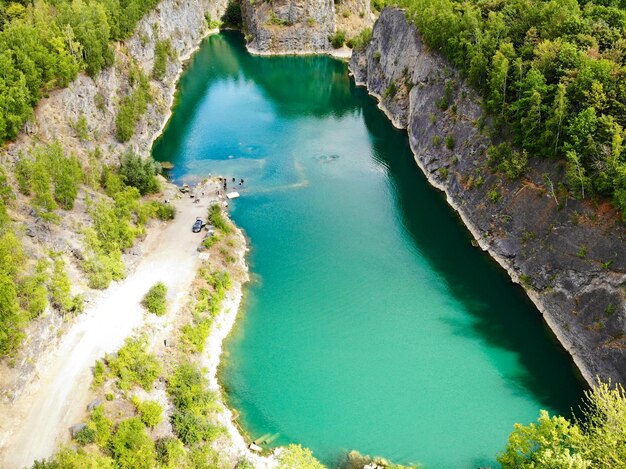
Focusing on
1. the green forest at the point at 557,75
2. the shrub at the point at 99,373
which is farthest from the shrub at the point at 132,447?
the green forest at the point at 557,75

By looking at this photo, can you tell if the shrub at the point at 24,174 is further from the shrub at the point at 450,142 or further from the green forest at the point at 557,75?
the green forest at the point at 557,75

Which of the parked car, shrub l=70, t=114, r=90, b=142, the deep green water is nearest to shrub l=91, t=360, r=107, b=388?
the deep green water

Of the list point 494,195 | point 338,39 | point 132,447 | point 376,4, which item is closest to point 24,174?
point 132,447

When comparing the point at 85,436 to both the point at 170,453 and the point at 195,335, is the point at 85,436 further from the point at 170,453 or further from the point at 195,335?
the point at 195,335

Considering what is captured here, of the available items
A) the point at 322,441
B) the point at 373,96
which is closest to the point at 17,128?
the point at 322,441

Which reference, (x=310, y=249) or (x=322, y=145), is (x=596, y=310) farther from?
(x=322, y=145)
